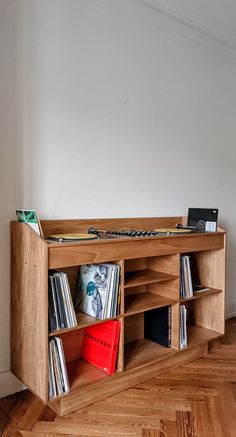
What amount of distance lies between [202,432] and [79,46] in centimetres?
207

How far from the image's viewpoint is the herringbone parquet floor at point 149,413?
5.05 ft

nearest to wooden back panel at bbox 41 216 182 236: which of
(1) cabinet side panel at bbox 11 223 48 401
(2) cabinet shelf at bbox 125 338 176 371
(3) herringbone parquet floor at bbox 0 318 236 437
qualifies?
(1) cabinet side panel at bbox 11 223 48 401

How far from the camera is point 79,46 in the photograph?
200 centimetres

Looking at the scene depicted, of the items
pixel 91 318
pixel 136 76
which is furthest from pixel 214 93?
pixel 91 318

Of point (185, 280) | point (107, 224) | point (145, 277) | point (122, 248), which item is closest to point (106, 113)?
point (107, 224)

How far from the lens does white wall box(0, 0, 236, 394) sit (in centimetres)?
180

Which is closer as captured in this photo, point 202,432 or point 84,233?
point 202,432

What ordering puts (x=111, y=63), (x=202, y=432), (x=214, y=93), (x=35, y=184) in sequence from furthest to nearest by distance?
(x=214, y=93) → (x=111, y=63) → (x=35, y=184) → (x=202, y=432)

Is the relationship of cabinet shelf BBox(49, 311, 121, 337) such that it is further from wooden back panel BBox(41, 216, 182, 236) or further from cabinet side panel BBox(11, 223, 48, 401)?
wooden back panel BBox(41, 216, 182, 236)

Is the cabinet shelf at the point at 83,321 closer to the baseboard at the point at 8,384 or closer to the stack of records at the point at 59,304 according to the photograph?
the stack of records at the point at 59,304

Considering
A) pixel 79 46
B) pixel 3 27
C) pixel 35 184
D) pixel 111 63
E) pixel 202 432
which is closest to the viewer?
pixel 202 432

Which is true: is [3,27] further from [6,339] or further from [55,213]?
[6,339]

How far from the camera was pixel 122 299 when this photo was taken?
1.81m

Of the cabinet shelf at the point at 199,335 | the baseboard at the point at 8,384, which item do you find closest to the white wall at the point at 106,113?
the baseboard at the point at 8,384
